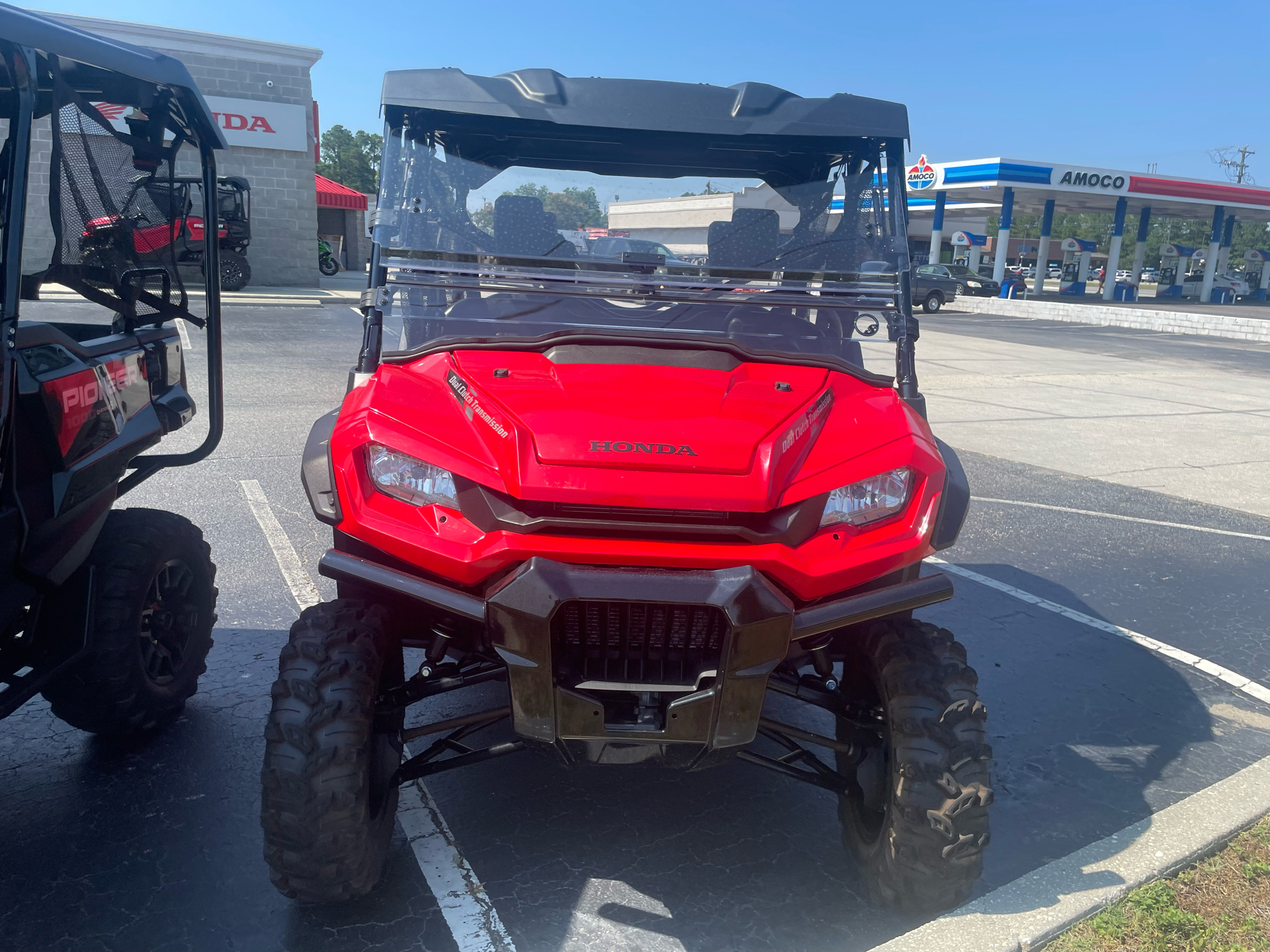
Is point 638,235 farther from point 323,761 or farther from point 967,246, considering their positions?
point 967,246

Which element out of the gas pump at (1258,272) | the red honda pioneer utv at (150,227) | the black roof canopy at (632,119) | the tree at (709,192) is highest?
the gas pump at (1258,272)

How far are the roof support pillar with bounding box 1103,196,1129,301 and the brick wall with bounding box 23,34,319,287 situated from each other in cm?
3176

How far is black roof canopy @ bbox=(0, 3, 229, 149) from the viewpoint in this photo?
2.43m

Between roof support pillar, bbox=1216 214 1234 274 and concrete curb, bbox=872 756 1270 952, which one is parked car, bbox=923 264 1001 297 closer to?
roof support pillar, bbox=1216 214 1234 274

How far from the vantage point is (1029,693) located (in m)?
4.07

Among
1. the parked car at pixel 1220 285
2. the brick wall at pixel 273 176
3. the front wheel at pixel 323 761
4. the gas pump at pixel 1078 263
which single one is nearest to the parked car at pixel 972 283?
the gas pump at pixel 1078 263

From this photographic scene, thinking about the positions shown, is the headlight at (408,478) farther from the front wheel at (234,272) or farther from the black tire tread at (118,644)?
the front wheel at (234,272)

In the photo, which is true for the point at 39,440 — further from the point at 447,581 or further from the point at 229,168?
the point at 229,168

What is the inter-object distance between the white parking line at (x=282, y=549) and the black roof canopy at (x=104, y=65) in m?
2.05

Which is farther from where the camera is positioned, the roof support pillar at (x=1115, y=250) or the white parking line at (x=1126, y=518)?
the roof support pillar at (x=1115, y=250)

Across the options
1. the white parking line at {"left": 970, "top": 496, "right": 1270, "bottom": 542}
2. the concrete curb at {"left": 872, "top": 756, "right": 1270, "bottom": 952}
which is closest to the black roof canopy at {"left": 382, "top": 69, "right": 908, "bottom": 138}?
the concrete curb at {"left": 872, "top": 756, "right": 1270, "bottom": 952}

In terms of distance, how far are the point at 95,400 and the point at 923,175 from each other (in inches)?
1544

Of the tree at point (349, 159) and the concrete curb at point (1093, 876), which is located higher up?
the tree at point (349, 159)

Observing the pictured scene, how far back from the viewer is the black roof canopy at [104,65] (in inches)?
95.6
